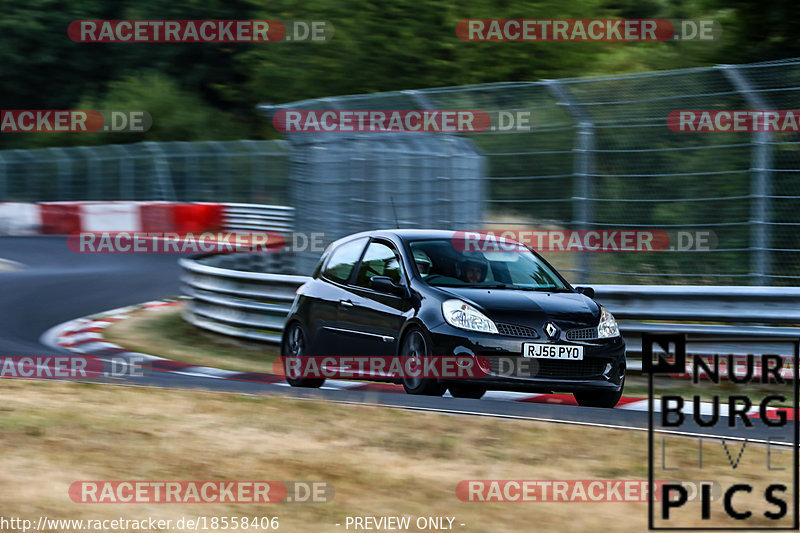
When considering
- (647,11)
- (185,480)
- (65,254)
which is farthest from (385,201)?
(647,11)

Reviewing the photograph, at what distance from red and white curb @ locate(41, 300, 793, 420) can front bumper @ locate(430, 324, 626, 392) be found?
2.11 feet

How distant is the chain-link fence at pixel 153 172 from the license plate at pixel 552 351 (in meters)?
24.0

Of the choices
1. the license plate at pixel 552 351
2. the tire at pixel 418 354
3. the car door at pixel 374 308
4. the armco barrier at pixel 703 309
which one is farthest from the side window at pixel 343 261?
the armco barrier at pixel 703 309

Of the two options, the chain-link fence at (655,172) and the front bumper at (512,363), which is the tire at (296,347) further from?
the chain-link fence at (655,172)

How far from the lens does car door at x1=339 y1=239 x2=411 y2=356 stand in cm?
977

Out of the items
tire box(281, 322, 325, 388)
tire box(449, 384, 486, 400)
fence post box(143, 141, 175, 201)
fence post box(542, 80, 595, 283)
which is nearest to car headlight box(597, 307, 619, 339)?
tire box(449, 384, 486, 400)

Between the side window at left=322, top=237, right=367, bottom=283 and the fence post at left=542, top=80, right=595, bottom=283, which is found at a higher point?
the fence post at left=542, top=80, right=595, bottom=283

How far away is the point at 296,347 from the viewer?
11086 millimetres

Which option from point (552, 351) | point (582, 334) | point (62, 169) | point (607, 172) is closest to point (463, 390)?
point (552, 351)

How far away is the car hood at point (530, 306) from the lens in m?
9.16

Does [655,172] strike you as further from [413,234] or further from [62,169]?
[62,169]

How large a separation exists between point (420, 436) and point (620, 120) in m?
5.46

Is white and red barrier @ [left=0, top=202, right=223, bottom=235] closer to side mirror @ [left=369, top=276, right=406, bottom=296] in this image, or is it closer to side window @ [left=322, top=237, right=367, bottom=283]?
side window @ [left=322, top=237, right=367, bottom=283]

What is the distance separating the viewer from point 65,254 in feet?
92.5
